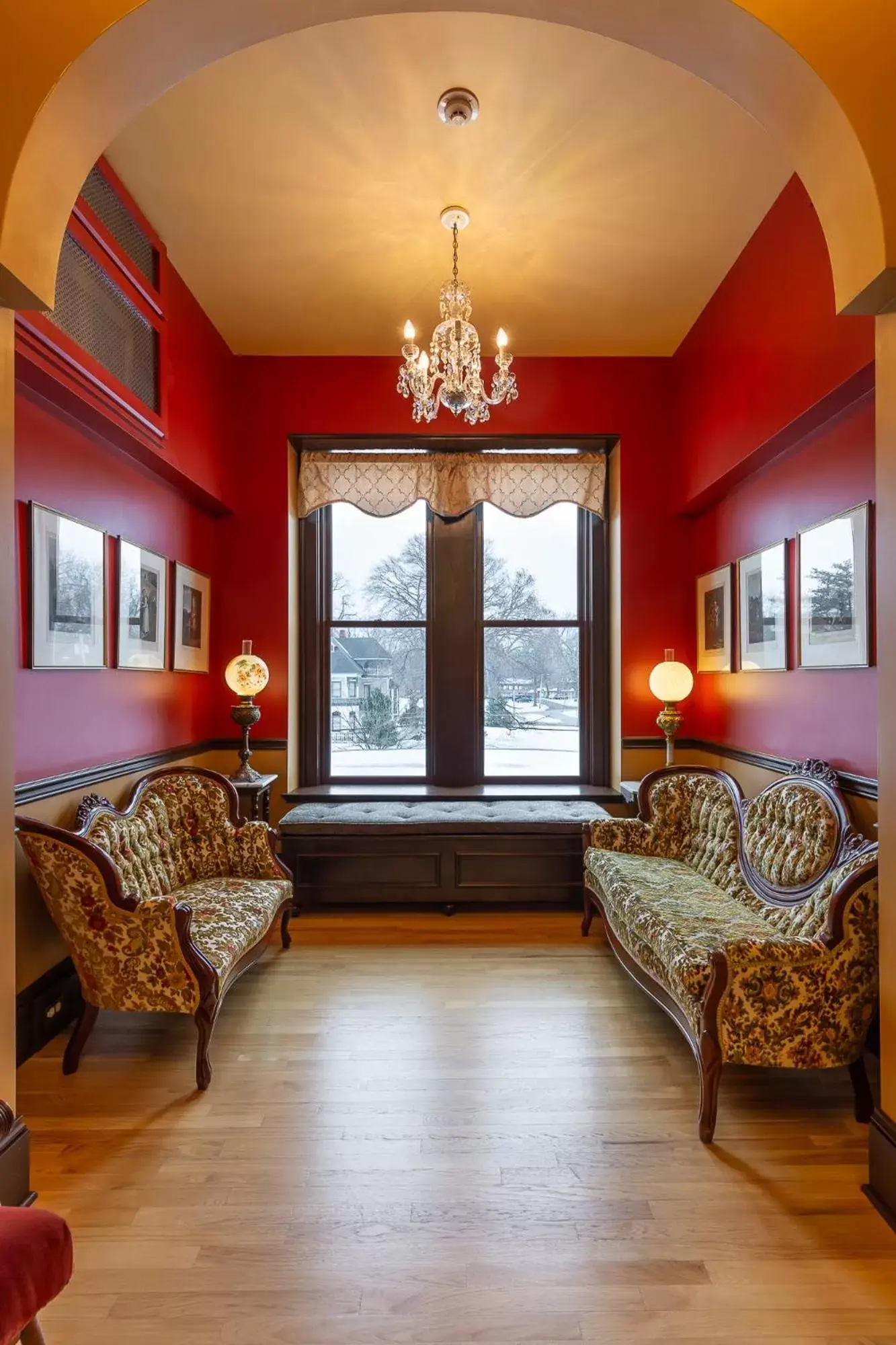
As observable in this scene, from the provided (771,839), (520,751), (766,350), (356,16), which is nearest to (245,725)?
(520,751)

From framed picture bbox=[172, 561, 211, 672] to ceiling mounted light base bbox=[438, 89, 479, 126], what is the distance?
2.72 m

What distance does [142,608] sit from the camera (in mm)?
3768

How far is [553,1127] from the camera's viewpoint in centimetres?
229

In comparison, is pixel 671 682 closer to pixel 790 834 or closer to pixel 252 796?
pixel 790 834

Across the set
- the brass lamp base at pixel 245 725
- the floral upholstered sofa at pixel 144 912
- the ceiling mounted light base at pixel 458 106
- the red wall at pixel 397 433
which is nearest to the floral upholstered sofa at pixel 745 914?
the red wall at pixel 397 433

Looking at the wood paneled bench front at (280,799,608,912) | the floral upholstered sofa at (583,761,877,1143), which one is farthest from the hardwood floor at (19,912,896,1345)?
the wood paneled bench front at (280,799,608,912)

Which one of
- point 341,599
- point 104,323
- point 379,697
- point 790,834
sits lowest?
point 790,834

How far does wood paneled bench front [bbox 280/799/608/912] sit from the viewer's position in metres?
4.35

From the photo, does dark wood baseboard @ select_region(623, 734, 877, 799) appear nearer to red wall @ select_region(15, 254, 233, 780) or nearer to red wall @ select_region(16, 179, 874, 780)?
red wall @ select_region(16, 179, 874, 780)

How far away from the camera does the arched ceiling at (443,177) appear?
2594mm

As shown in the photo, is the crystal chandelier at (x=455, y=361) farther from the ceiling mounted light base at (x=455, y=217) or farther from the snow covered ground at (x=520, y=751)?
the snow covered ground at (x=520, y=751)

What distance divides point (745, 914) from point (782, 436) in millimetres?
2226

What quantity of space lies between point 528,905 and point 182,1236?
9.45 ft

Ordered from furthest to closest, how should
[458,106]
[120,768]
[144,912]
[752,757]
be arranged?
[752,757]
[120,768]
[458,106]
[144,912]
